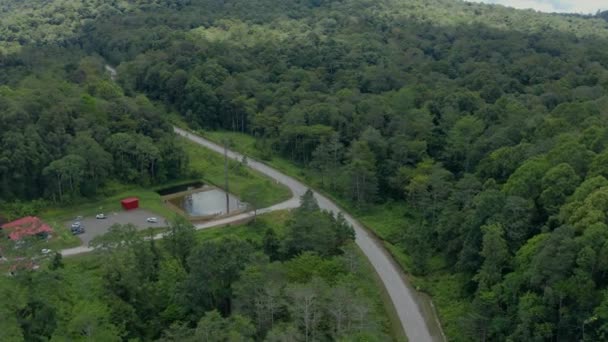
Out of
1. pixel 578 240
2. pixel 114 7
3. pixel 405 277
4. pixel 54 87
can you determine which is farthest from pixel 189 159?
pixel 114 7

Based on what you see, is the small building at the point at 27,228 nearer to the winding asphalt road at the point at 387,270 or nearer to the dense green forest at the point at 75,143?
the winding asphalt road at the point at 387,270

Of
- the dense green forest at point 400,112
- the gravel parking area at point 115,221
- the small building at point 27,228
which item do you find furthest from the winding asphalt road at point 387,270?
the gravel parking area at point 115,221

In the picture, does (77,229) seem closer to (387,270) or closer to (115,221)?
(115,221)

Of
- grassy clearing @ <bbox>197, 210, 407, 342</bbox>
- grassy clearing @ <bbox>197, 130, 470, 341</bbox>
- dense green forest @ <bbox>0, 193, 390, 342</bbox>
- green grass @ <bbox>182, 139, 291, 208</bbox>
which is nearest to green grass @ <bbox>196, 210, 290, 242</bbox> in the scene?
grassy clearing @ <bbox>197, 210, 407, 342</bbox>

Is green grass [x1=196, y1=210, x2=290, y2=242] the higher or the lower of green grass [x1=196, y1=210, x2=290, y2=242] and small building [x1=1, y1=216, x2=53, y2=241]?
the lower

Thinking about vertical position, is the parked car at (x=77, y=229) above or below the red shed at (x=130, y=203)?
below

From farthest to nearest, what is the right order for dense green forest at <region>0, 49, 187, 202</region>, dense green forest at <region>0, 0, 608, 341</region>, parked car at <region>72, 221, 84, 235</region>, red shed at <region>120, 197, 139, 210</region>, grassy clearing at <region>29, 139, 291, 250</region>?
red shed at <region>120, 197, 139, 210</region>
dense green forest at <region>0, 49, 187, 202</region>
grassy clearing at <region>29, 139, 291, 250</region>
parked car at <region>72, 221, 84, 235</region>
dense green forest at <region>0, 0, 608, 341</region>

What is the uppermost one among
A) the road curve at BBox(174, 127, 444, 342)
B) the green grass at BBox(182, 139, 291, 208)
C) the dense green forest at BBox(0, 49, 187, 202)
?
the dense green forest at BBox(0, 49, 187, 202)

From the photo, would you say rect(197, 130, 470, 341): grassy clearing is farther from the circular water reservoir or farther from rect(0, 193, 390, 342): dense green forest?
the circular water reservoir

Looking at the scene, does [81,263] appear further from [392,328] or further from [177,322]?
[392,328]
